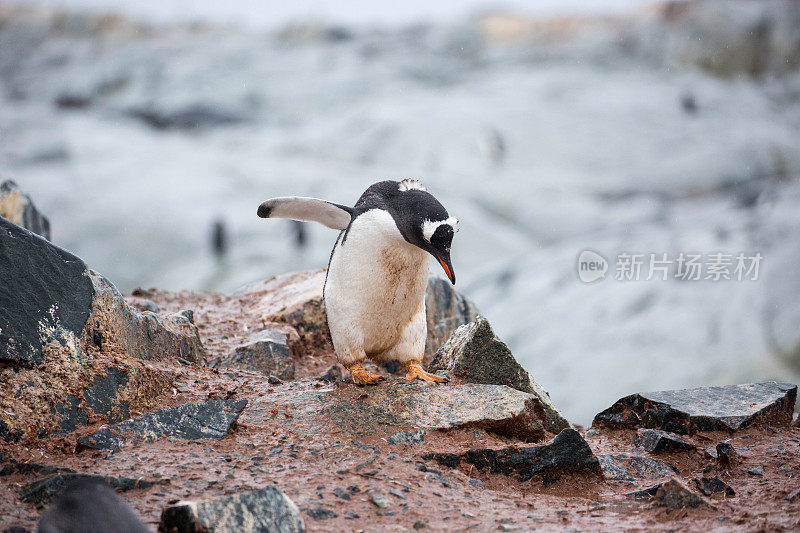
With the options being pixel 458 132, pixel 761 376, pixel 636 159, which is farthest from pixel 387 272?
pixel 636 159

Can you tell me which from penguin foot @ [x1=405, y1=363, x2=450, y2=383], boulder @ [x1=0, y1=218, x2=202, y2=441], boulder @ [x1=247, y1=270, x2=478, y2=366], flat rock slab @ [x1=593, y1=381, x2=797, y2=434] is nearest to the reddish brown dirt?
boulder @ [x1=0, y1=218, x2=202, y2=441]

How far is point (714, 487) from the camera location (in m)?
3.06

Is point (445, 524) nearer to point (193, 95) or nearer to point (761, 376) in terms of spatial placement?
point (761, 376)

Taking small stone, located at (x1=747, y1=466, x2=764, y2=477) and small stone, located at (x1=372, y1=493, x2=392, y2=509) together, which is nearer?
small stone, located at (x1=372, y1=493, x2=392, y2=509)

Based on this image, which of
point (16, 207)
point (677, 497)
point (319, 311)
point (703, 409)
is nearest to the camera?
point (677, 497)

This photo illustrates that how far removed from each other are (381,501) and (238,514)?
65 centimetres

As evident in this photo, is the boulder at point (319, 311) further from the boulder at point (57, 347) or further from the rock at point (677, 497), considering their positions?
the rock at point (677, 497)

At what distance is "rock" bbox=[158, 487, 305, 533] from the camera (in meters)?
2.07

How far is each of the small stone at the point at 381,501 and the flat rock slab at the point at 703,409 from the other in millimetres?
1991

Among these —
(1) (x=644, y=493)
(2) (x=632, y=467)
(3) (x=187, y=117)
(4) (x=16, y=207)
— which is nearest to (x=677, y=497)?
(1) (x=644, y=493)

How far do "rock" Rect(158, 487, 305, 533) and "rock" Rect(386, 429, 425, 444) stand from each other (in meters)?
0.94

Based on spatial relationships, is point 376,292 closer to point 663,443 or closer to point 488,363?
point 488,363

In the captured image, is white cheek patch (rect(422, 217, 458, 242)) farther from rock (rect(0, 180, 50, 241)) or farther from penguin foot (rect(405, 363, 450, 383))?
rock (rect(0, 180, 50, 241))

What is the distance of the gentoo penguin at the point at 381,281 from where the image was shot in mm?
3807
